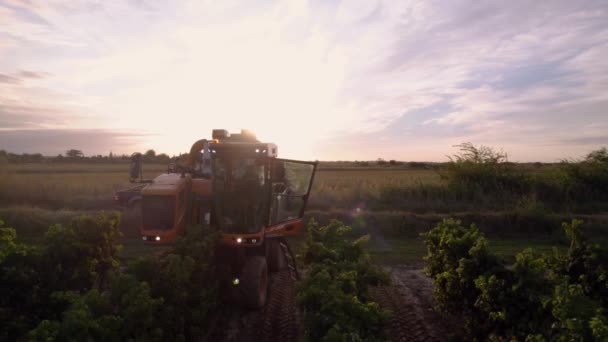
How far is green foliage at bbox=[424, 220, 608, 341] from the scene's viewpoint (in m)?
3.45

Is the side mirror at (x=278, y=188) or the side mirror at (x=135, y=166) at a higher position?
the side mirror at (x=135, y=166)

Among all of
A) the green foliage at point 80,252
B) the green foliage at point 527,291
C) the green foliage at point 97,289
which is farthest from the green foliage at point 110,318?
the green foliage at point 527,291

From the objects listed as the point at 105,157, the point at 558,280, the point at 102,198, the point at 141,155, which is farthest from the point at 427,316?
the point at 105,157

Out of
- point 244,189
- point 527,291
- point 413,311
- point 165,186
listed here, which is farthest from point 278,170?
point 527,291

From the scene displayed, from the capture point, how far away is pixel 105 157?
4688 cm

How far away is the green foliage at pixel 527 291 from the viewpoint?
3445 millimetres

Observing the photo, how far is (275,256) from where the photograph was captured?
791 cm

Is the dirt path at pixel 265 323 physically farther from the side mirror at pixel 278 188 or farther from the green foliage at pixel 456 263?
the green foliage at pixel 456 263

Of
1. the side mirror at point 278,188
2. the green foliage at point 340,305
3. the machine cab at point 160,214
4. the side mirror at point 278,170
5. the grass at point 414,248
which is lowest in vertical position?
the grass at point 414,248

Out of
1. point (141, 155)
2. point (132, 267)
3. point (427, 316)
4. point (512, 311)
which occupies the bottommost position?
point (427, 316)

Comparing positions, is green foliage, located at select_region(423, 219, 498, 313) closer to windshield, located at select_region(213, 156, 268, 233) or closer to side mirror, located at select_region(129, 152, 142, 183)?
windshield, located at select_region(213, 156, 268, 233)

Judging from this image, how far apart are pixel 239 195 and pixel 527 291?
3.94 metres

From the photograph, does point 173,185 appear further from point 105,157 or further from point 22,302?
point 105,157

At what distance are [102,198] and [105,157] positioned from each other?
35586 millimetres
